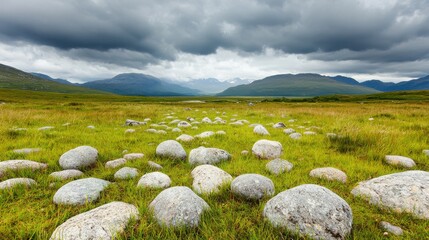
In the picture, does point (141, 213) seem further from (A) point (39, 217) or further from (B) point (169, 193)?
(A) point (39, 217)

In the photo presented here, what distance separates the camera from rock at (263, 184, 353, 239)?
7.20ft

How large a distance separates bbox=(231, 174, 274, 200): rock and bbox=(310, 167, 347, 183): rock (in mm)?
1281

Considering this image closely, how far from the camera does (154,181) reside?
3504 millimetres

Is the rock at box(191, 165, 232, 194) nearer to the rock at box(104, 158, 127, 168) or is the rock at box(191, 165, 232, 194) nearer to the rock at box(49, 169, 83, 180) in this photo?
the rock at box(104, 158, 127, 168)

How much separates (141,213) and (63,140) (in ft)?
18.5

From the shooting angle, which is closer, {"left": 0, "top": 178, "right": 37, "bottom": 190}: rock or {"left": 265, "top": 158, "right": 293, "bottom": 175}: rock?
{"left": 0, "top": 178, "right": 37, "bottom": 190}: rock

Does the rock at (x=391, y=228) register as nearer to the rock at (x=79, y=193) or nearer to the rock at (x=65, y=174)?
the rock at (x=79, y=193)

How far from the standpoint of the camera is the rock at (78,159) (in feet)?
14.0

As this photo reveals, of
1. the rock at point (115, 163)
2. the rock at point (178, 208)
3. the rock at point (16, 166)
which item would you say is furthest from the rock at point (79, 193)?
the rock at point (16, 166)

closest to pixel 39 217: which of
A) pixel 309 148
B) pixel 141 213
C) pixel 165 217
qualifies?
pixel 141 213

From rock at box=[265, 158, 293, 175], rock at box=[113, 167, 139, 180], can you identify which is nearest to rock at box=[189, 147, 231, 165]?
rock at box=[265, 158, 293, 175]

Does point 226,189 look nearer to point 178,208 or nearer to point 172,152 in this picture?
point 178,208

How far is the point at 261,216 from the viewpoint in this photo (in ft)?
8.43

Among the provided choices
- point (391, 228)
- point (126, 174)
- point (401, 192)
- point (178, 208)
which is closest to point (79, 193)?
point (126, 174)
